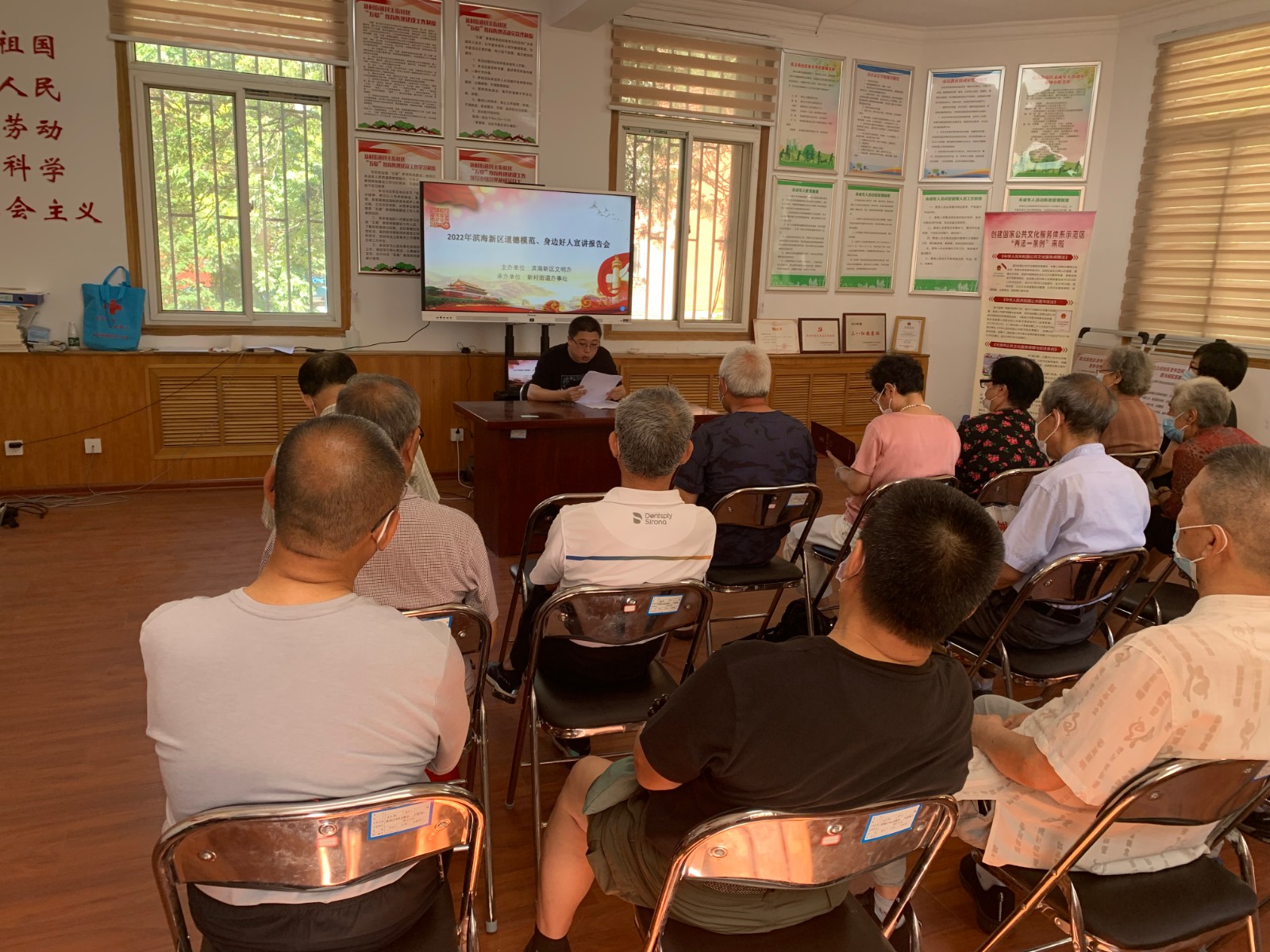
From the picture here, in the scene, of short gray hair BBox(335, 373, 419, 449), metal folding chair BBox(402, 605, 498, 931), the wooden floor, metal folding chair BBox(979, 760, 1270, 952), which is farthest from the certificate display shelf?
metal folding chair BBox(979, 760, 1270, 952)

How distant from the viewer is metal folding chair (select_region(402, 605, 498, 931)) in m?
1.74

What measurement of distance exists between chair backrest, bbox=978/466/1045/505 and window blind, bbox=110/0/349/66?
15.6 ft

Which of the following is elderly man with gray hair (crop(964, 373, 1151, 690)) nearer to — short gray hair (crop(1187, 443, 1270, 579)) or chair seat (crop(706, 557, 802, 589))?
chair seat (crop(706, 557, 802, 589))

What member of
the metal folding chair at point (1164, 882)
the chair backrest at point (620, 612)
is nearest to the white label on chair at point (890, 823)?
the metal folding chair at point (1164, 882)

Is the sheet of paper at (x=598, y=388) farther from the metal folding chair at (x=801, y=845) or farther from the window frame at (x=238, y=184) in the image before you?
the metal folding chair at (x=801, y=845)

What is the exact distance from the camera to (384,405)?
2.10 metres

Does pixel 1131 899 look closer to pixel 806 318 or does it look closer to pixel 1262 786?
pixel 1262 786

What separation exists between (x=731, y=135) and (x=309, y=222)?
3.23m

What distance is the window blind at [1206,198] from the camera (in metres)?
5.80

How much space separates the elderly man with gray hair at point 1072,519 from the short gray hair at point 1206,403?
1126 mm

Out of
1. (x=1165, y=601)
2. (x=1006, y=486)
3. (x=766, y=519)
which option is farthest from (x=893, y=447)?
(x=1165, y=601)

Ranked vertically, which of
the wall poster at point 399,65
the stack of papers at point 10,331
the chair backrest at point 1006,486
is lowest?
the chair backrest at point 1006,486

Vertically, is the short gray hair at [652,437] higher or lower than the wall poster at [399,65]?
lower

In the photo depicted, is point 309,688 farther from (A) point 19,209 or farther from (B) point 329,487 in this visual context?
(A) point 19,209
